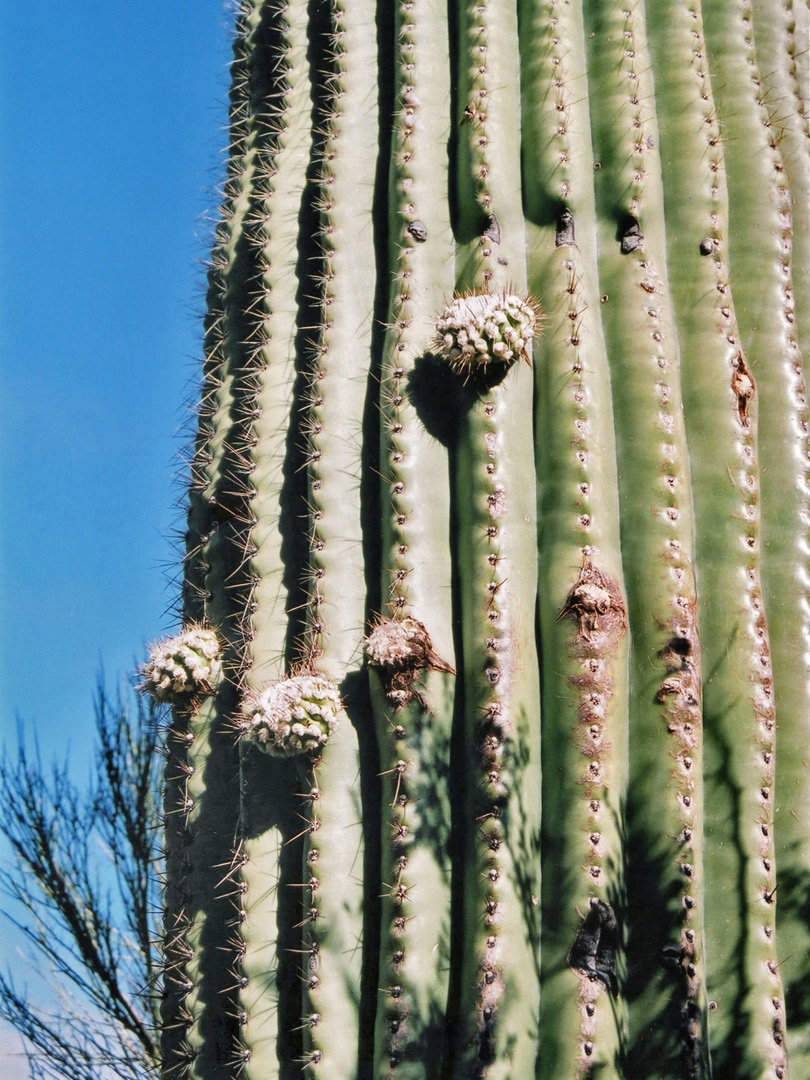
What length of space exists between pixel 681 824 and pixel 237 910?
1.34m

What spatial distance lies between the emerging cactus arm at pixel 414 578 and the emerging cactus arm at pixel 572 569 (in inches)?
11.6

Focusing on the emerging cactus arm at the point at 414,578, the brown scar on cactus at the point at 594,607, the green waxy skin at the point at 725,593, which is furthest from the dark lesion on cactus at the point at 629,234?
the brown scar on cactus at the point at 594,607

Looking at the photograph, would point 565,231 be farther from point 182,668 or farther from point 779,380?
point 182,668

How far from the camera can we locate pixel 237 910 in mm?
3354

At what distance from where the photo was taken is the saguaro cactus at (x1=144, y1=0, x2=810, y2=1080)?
302cm

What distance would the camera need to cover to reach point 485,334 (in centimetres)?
335

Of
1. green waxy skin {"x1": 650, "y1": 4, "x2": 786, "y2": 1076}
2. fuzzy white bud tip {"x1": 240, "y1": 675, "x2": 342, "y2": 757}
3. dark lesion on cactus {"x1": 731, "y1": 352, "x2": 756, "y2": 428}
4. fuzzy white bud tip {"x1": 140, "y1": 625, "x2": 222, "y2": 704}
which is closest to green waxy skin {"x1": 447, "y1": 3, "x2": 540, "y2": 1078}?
fuzzy white bud tip {"x1": 240, "y1": 675, "x2": 342, "y2": 757}

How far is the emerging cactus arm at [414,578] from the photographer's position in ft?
9.73

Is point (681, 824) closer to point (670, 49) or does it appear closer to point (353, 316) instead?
point (353, 316)

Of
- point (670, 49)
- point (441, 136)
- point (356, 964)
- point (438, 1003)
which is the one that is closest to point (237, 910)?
point (356, 964)

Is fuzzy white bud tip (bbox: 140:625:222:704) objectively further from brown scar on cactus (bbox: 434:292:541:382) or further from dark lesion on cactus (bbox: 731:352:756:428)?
dark lesion on cactus (bbox: 731:352:756:428)

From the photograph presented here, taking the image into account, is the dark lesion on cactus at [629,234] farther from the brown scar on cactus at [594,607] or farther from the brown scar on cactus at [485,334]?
the brown scar on cactus at [594,607]

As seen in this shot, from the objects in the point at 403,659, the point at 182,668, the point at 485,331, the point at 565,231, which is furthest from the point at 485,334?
the point at 182,668

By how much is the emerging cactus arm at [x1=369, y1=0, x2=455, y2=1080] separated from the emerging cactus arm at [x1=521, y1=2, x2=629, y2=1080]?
0.97ft
